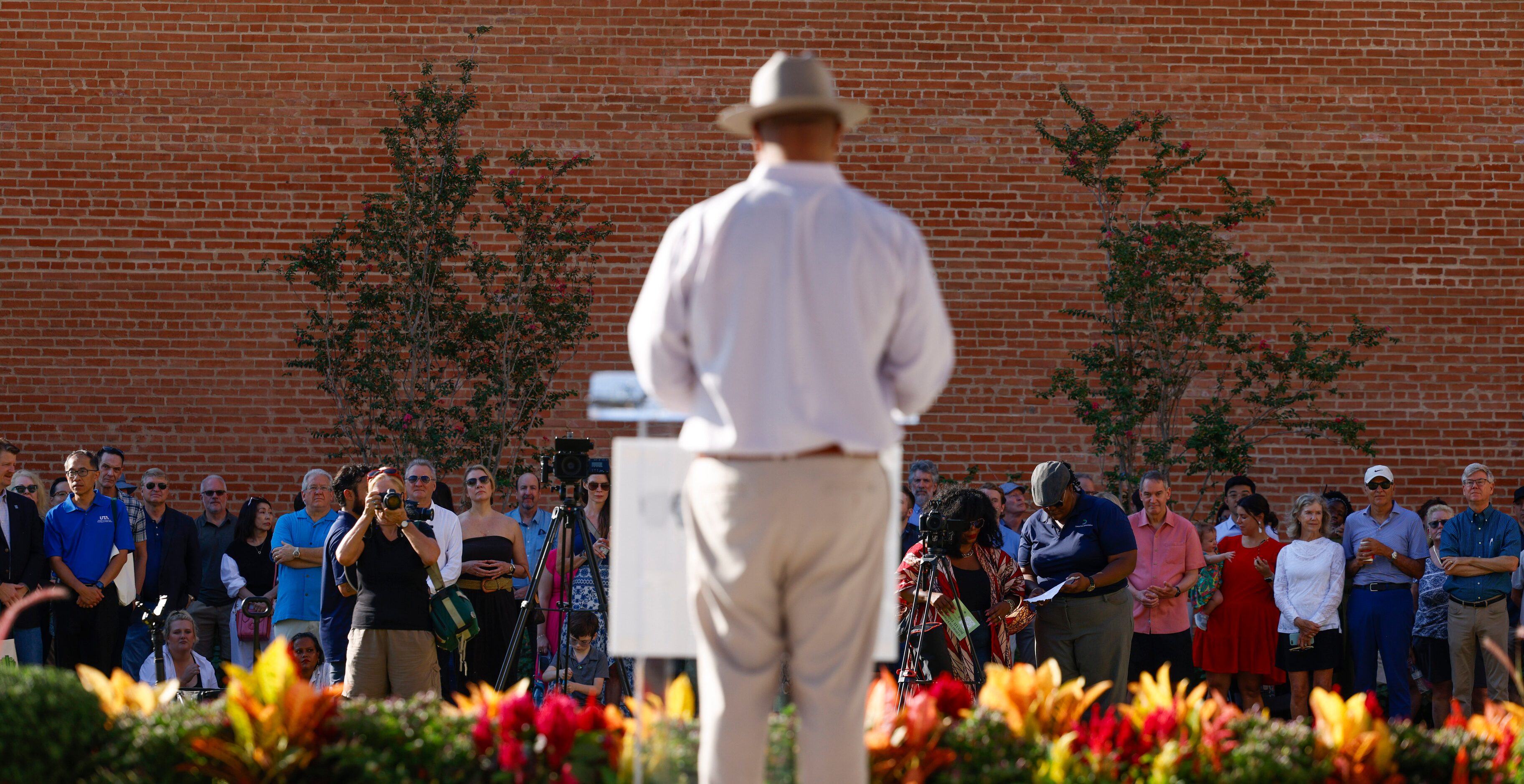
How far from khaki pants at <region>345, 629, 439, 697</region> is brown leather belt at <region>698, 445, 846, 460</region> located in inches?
142

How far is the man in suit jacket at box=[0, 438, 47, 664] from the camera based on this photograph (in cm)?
685

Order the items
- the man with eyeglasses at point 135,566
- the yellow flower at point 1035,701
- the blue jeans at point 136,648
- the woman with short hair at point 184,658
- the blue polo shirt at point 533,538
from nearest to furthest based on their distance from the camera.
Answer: the yellow flower at point 1035,701 < the woman with short hair at point 184,658 < the man with eyeglasses at point 135,566 < the blue jeans at point 136,648 < the blue polo shirt at point 533,538

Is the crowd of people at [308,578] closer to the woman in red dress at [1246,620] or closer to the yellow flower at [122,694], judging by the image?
the yellow flower at [122,694]

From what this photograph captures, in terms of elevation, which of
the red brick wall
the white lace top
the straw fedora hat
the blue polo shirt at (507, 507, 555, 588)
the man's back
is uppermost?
the red brick wall

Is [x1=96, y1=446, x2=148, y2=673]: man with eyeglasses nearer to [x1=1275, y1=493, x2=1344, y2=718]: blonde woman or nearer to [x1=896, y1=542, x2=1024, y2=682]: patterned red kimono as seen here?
[x1=896, y1=542, x2=1024, y2=682]: patterned red kimono

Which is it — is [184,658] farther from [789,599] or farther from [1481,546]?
[1481,546]

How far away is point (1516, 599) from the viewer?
308 inches

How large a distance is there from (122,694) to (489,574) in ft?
12.3

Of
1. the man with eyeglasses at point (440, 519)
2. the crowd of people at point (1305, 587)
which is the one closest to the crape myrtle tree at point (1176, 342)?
the crowd of people at point (1305, 587)

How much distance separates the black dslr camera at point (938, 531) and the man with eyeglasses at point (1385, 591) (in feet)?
10.4

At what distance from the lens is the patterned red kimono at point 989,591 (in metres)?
6.02

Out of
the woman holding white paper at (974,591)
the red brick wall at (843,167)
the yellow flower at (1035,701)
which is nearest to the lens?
the yellow flower at (1035,701)

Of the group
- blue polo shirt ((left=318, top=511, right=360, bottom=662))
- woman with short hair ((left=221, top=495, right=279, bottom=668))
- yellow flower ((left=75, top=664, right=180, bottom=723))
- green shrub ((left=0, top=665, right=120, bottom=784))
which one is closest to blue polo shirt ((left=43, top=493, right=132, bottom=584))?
woman with short hair ((left=221, top=495, right=279, bottom=668))

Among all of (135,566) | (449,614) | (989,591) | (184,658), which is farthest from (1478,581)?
(135,566)
